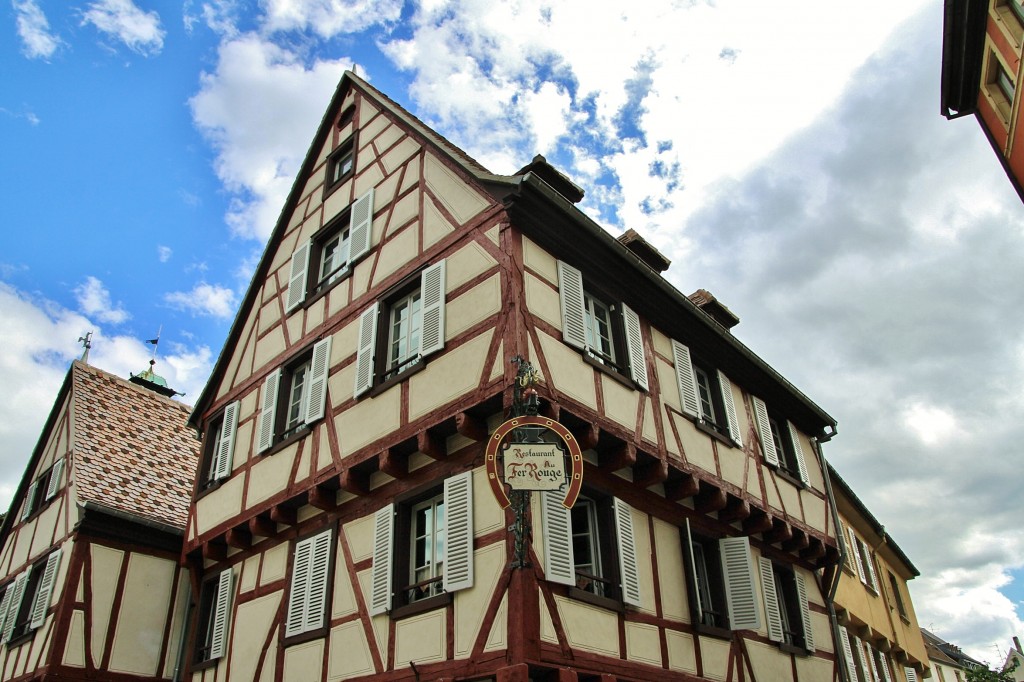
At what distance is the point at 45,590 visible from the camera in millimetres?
12617

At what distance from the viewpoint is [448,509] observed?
316 inches

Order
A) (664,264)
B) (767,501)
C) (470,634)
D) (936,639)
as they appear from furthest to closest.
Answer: (936,639) → (664,264) → (767,501) → (470,634)

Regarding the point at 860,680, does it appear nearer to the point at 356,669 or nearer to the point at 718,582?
the point at 718,582

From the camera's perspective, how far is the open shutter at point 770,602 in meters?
10.4

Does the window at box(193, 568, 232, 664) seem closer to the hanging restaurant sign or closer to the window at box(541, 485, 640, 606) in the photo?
the window at box(541, 485, 640, 606)

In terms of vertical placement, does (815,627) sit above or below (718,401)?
below

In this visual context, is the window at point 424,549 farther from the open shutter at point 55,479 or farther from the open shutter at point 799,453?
the open shutter at point 55,479

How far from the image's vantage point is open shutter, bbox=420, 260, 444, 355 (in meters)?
9.03

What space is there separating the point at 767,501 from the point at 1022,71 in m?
6.50

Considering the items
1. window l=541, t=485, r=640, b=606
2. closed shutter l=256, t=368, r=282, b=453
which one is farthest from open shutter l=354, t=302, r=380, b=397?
window l=541, t=485, r=640, b=606

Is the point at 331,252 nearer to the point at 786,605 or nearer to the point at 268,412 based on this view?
the point at 268,412

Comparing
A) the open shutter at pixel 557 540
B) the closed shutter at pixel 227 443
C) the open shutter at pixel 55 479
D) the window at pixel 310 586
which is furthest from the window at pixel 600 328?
the open shutter at pixel 55 479

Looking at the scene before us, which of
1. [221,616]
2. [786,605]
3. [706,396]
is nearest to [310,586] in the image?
[221,616]

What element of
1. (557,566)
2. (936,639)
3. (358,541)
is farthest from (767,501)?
(936,639)
